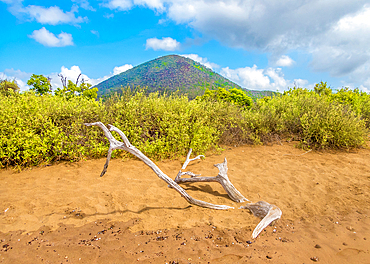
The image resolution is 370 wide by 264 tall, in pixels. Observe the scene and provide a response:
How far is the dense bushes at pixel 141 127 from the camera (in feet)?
18.3

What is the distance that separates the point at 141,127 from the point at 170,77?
112 feet

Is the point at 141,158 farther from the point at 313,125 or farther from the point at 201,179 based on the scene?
the point at 313,125

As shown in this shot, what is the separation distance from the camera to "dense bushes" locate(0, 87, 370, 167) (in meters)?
5.58

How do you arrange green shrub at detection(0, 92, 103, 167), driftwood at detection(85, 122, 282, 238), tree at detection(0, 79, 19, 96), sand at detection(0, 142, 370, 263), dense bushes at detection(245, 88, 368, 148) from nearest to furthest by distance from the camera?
sand at detection(0, 142, 370, 263), driftwood at detection(85, 122, 282, 238), green shrub at detection(0, 92, 103, 167), tree at detection(0, 79, 19, 96), dense bushes at detection(245, 88, 368, 148)

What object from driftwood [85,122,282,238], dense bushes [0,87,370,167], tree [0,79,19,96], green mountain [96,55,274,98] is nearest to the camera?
driftwood [85,122,282,238]

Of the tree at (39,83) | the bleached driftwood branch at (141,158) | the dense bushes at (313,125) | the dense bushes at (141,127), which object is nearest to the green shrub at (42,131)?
the dense bushes at (141,127)

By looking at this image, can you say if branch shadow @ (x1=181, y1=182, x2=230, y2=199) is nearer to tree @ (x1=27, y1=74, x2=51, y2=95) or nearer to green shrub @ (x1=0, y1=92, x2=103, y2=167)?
green shrub @ (x1=0, y1=92, x2=103, y2=167)

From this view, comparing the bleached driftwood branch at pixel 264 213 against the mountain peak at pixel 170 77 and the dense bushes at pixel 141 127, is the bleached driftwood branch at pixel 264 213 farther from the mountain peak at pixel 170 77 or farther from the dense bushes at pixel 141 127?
the mountain peak at pixel 170 77

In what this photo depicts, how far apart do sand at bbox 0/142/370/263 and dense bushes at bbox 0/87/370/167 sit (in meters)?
0.59

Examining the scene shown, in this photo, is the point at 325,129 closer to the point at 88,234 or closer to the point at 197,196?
the point at 197,196

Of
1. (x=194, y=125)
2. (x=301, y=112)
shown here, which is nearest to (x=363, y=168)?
(x=301, y=112)

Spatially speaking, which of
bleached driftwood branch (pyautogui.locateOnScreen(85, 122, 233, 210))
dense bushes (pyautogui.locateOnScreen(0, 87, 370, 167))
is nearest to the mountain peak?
dense bushes (pyautogui.locateOnScreen(0, 87, 370, 167))

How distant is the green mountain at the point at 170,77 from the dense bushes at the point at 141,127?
27895 millimetres

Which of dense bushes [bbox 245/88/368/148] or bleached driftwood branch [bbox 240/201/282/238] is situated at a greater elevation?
dense bushes [bbox 245/88/368/148]
